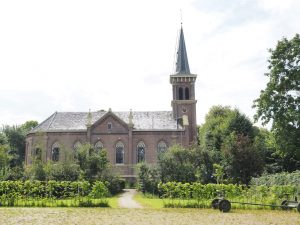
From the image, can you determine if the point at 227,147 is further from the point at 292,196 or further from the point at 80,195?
the point at 80,195

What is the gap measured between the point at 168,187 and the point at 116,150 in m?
31.0

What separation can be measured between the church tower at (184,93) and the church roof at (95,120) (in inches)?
74.1

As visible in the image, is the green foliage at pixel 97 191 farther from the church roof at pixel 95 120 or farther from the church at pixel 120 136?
the church roof at pixel 95 120

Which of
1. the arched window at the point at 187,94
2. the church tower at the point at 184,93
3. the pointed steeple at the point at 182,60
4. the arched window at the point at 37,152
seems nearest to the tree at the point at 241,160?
the church tower at the point at 184,93

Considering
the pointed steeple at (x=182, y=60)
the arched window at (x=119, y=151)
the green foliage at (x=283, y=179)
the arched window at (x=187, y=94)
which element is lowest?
the green foliage at (x=283, y=179)

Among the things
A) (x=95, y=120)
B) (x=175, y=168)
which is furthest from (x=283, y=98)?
(x=95, y=120)

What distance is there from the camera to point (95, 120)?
6053 centimetres

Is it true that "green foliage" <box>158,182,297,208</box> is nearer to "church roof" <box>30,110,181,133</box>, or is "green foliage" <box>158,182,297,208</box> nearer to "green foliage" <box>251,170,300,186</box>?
"green foliage" <box>251,170,300,186</box>

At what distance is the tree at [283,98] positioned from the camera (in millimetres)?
32406

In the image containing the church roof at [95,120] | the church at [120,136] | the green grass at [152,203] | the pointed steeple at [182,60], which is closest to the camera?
the green grass at [152,203]

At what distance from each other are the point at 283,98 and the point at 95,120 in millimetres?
35035

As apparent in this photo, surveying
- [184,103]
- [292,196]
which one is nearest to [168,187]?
[292,196]

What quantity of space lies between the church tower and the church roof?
6.18 ft

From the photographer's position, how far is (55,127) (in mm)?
59125
